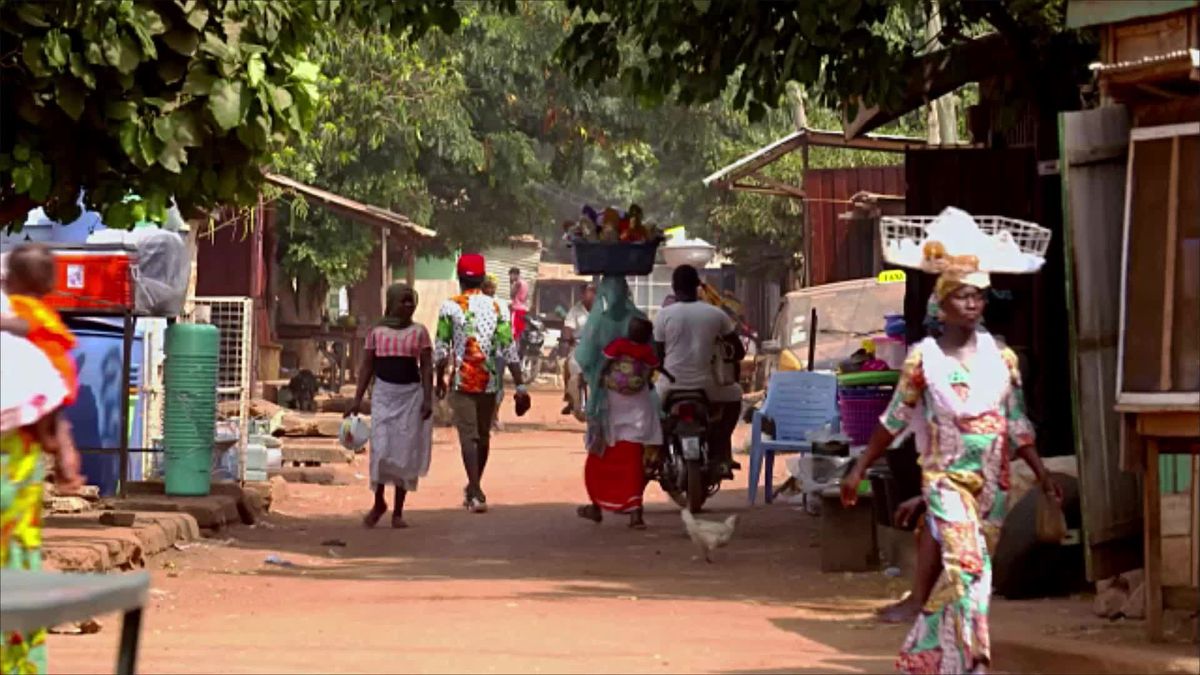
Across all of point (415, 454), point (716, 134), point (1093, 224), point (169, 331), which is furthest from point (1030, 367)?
point (716, 134)

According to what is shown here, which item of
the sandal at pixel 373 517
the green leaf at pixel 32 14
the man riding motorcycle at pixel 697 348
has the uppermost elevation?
the green leaf at pixel 32 14

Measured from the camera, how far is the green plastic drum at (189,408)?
1597 centimetres

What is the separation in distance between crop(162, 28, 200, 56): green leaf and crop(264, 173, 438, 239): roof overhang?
15036 millimetres

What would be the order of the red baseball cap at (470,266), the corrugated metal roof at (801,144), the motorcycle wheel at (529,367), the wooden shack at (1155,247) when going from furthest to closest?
the motorcycle wheel at (529,367) → the corrugated metal roof at (801,144) → the red baseball cap at (470,266) → the wooden shack at (1155,247)

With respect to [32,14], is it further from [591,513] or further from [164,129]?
[591,513]

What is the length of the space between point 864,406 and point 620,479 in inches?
145

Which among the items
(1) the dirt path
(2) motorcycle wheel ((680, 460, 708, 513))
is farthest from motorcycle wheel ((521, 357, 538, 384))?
(2) motorcycle wheel ((680, 460, 708, 513))

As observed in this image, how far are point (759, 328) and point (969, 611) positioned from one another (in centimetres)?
4016

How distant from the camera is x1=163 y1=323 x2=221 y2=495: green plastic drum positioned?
15969mm

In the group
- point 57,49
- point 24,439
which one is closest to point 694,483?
point 57,49

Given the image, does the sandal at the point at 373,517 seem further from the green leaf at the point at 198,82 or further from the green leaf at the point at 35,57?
the green leaf at the point at 35,57

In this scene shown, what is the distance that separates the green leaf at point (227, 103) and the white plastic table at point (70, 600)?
263 inches

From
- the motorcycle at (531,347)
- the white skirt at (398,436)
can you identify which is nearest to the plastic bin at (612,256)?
the white skirt at (398,436)

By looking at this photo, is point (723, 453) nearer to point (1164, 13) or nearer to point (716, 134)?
point (1164, 13)
